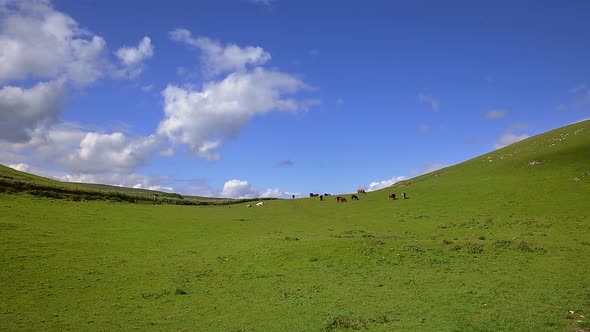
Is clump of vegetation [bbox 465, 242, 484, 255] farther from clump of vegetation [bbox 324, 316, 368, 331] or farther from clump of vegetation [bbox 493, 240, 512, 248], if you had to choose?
clump of vegetation [bbox 324, 316, 368, 331]

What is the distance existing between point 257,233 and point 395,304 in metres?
25.7

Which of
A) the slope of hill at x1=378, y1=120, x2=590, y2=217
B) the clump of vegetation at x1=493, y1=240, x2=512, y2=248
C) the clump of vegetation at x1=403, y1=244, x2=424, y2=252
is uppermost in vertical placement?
the slope of hill at x1=378, y1=120, x2=590, y2=217

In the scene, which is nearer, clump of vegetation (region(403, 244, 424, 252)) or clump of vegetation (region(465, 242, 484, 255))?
clump of vegetation (region(465, 242, 484, 255))

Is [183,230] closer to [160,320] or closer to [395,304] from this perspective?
[160,320]

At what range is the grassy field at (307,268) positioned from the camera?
685 inches

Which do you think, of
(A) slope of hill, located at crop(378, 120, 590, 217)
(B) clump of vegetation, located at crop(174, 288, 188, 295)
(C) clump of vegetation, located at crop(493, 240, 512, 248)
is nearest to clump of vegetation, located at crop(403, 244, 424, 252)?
(C) clump of vegetation, located at crop(493, 240, 512, 248)

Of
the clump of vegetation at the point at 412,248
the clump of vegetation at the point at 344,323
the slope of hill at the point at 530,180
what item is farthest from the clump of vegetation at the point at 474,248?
the slope of hill at the point at 530,180

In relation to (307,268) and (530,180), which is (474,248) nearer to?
(307,268)

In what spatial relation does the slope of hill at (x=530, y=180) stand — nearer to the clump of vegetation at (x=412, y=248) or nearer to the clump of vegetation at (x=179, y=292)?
the clump of vegetation at (x=412, y=248)

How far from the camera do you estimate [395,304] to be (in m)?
18.7

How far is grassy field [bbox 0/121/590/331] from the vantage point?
1739 centimetres

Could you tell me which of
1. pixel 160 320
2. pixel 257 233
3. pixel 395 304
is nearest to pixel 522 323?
pixel 395 304

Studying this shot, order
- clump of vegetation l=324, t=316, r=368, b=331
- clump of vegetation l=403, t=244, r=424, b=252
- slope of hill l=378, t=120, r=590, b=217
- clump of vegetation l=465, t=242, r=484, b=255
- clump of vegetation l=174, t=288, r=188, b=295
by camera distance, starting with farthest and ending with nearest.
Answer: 1. slope of hill l=378, t=120, r=590, b=217
2. clump of vegetation l=403, t=244, r=424, b=252
3. clump of vegetation l=465, t=242, r=484, b=255
4. clump of vegetation l=174, t=288, r=188, b=295
5. clump of vegetation l=324, t=316, r=368, b=331

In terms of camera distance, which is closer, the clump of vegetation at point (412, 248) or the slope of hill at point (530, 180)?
the clump of vegetation at point (412, 248)
